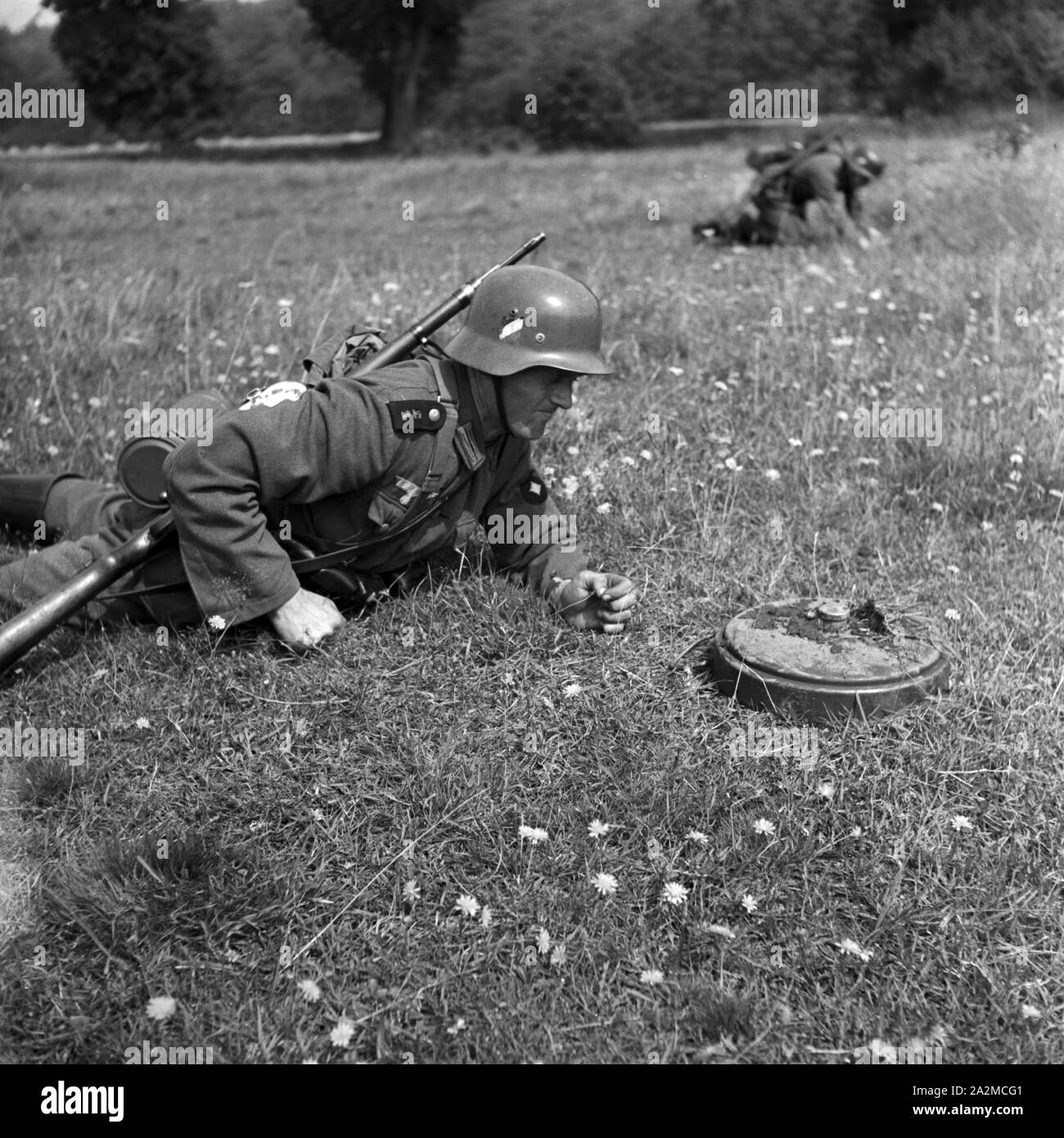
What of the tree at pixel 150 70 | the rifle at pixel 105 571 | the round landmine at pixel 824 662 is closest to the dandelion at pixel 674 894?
the round landmine at pixel 824 662

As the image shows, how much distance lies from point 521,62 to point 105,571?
35060 mm

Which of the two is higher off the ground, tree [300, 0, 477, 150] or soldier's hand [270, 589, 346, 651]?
tree [300, 0, 477, 150]

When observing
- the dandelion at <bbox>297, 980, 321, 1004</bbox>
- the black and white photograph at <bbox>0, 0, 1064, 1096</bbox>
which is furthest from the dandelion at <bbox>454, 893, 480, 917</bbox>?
the dandelion at <bbox>297, 980, 321, 1004</bbox>

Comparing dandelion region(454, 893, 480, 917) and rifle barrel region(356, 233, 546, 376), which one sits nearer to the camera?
dandelion region(454, 893, 480, 917)

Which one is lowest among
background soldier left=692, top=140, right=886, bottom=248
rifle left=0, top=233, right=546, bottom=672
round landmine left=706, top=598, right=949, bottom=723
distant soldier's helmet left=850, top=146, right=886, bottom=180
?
round landmine left=706, top=598, right=949, bottom=723

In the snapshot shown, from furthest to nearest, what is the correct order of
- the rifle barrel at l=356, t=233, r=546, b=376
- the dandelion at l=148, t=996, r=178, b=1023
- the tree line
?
1. the tree line
2. the rifle barrel at l=356, t=233, r=546, b=376
3. the dandelion at l=148, t=996, r=178, b=1023

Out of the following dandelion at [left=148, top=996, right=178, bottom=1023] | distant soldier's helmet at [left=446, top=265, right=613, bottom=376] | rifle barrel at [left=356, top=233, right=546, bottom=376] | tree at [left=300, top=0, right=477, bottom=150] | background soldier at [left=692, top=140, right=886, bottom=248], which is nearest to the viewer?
dandelion at [left=148, top=996, right=178, bottom=1023]

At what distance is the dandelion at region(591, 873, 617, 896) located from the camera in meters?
3.32

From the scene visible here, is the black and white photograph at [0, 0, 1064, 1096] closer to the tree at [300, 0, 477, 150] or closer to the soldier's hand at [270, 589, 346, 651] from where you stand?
the soldier's hand at [270, 589, 346, 651]

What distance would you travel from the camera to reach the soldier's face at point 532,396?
4172 millimetres

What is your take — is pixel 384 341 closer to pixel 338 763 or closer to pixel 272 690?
pixel 272 690

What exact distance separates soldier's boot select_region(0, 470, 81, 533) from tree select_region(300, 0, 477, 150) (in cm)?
2972

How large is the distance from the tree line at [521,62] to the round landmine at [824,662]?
82.6 feet

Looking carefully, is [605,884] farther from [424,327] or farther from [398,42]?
[398,42]
